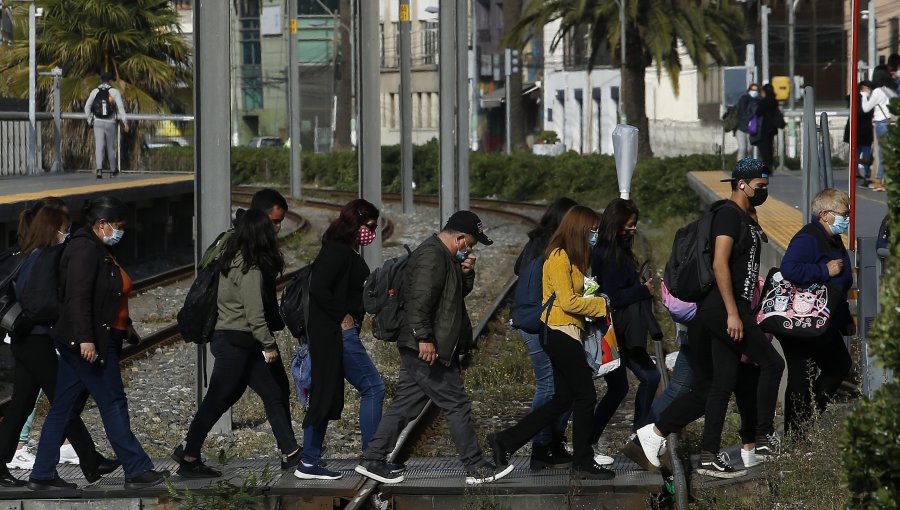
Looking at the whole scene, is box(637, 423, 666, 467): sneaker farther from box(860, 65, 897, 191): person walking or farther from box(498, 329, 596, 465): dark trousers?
box(860, 65, 897, 191): person walking

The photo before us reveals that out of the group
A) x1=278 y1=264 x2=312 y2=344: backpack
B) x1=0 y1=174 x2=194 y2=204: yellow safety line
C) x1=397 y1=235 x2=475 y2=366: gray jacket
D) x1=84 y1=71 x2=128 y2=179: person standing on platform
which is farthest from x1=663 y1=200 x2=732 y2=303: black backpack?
x1=84 y1=71 x2=128 y2=179: person standing on platform

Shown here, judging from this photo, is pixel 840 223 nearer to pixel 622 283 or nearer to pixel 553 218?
pixel 622 283

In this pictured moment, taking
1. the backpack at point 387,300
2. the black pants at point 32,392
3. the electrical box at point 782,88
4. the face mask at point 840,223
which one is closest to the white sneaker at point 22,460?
the black pants at point 32,392

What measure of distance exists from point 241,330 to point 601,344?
1.95 metres

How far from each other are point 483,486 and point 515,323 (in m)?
0.94

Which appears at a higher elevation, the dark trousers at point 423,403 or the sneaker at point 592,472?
the dark trousers at point 423,403

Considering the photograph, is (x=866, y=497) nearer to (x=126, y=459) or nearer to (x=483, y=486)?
(x=483, y=486)

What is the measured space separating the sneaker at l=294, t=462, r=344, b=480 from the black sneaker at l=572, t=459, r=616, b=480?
1.31m

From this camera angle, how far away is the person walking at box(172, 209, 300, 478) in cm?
832

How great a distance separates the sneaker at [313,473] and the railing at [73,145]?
16.9 metres

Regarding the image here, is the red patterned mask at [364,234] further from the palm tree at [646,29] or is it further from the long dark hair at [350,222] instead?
the palm tree at [646,29]

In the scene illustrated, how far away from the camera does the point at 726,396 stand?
8.50m

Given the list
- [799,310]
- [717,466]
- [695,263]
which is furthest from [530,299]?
[799,310]

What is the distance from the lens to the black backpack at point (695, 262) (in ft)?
Answer: 27.2
